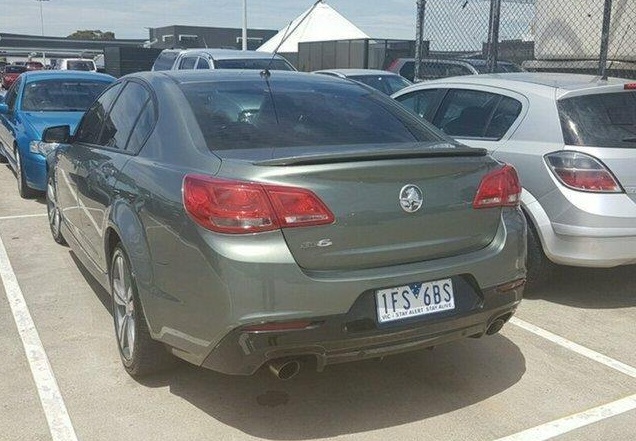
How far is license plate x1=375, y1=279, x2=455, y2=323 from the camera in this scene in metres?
2.95

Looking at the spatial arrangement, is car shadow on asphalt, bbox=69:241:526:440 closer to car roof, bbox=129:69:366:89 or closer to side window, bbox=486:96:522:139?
car roof, bbox=129:69:366:89

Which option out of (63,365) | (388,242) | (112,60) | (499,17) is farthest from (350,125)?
(112,60)

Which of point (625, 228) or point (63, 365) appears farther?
point (625, 228)

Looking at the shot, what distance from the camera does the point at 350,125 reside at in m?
3.57

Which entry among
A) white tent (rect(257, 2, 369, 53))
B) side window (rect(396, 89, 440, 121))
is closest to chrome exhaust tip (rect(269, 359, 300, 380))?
side window (rect(396, 89, 440, 121))

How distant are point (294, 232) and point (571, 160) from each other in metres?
2.51

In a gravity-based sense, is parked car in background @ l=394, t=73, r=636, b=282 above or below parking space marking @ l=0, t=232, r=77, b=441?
above

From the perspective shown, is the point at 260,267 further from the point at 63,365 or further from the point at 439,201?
the point at 63,365

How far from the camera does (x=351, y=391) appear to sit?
355 centimetres

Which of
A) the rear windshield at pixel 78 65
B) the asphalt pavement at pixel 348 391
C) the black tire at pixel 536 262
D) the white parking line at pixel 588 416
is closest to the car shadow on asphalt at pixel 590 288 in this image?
the black tire at pixel 536 262

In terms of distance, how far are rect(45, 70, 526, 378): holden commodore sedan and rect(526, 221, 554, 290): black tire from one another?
1.45 metres

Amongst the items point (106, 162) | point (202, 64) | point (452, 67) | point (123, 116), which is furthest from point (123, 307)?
point (452, 67)

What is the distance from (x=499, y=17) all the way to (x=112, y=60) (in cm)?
1899

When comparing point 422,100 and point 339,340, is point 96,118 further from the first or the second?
point 422,100
